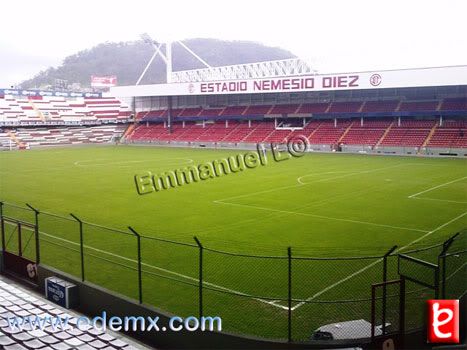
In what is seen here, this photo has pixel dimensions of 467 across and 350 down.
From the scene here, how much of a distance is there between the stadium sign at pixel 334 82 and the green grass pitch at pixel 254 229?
14.4 meters

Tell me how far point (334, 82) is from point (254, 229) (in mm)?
41628

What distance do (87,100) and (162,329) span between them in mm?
89105

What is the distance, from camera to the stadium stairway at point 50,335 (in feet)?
30.7

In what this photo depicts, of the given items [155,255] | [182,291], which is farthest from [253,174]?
[182,291]

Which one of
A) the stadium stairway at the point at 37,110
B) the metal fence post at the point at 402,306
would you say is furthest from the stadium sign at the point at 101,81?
the metal fence post at the point at 402,306

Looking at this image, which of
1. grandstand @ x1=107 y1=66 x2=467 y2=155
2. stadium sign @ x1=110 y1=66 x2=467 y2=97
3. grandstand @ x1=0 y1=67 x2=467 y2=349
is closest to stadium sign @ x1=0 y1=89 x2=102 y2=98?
grandstand @ x1=107 y1=66 x2=467 y2=155

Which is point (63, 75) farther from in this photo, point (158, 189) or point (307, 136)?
point (158, 189)

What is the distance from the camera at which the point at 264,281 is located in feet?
42.2

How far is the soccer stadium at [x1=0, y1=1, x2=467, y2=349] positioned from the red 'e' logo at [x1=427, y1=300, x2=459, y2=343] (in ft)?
0.38

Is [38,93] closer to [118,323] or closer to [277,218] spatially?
[277,218]

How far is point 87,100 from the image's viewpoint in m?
93.2

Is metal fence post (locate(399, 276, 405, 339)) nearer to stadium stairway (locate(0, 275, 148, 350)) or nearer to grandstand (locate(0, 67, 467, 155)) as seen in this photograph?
stadium stairway (locate(0, 275, 148, 350))

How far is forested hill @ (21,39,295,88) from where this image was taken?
6855 inches

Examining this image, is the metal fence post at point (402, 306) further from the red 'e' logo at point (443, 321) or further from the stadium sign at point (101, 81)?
the stadium sign at point (101, 81)
